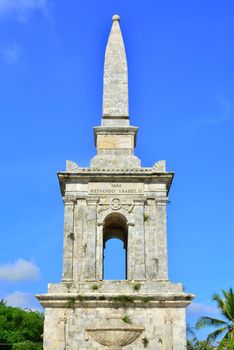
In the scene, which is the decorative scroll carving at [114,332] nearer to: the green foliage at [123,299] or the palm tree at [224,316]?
the green foliage at [123,299]

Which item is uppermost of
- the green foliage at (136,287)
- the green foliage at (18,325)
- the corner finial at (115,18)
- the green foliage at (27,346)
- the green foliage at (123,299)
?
the corner finial at (115,18)

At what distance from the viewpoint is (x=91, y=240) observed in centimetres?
2109

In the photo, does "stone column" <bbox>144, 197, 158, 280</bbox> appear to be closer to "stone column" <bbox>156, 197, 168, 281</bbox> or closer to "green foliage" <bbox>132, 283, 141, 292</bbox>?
"stone column" <bbox>156, 197, 168, 281</bbox>

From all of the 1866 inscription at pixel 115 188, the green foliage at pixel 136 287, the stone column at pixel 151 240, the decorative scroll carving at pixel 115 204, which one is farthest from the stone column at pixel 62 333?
the 1866 inscription at pixel 115 188

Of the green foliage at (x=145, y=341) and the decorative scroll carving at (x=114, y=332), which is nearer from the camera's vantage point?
the decorative scroll carving at (x=114, y=332)

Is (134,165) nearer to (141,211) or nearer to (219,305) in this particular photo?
(141,211)

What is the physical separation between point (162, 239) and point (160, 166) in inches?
113

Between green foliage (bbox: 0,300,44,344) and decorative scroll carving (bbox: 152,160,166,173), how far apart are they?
2661 cm

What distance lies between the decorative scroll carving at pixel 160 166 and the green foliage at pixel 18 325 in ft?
87.3

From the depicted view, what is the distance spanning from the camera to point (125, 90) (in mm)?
24203

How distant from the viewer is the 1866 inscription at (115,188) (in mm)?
21844

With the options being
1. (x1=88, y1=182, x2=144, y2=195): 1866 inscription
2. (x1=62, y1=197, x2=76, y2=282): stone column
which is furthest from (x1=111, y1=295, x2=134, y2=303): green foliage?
(x1=88, y1=182, x2=144, y2=195): 1866 inscription

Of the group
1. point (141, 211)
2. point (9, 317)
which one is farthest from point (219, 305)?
point (9, 317)

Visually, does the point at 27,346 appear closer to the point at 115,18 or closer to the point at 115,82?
the point at 115,82
